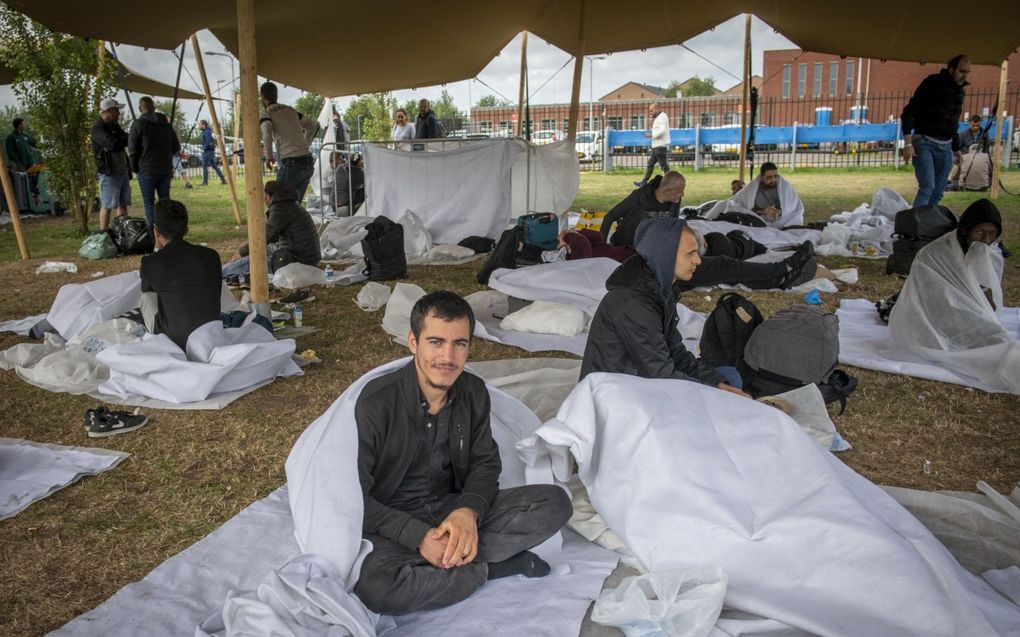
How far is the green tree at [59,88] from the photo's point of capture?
10.0 metres

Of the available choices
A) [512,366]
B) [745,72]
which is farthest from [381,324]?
[745,72]

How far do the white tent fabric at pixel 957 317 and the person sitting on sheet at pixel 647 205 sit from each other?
2.44 m

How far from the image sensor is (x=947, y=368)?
15.7 feet

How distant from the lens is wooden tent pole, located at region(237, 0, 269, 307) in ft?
17.9

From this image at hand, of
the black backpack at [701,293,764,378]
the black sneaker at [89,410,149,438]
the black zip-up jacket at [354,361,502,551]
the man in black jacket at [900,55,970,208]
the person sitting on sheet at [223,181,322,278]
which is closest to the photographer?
the black zip-up jacket at [354,361,502,551]

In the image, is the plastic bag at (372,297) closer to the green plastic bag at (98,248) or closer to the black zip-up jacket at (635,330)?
the black zip-up jacket at (635,330)

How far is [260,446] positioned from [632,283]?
201 cm

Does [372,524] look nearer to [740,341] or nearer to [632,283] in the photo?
[632,283]

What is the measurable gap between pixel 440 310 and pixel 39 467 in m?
2.34

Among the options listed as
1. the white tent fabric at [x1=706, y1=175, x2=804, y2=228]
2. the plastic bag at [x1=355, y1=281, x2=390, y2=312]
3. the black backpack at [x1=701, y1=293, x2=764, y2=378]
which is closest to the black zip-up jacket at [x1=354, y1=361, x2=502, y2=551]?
the black backpack at [x1=701, y1=293, x2=764, y2=378]

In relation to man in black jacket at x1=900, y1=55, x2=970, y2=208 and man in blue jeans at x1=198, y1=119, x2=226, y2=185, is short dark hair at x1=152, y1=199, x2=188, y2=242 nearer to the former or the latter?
man in black jacket at x1=900, y1=55, x2=970, y2=208

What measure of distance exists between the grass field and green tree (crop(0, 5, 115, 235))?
4.85 meters

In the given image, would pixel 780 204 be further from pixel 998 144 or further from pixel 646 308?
pixel 646 308

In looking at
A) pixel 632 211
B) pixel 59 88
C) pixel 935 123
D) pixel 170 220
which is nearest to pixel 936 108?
pixel 935 123
